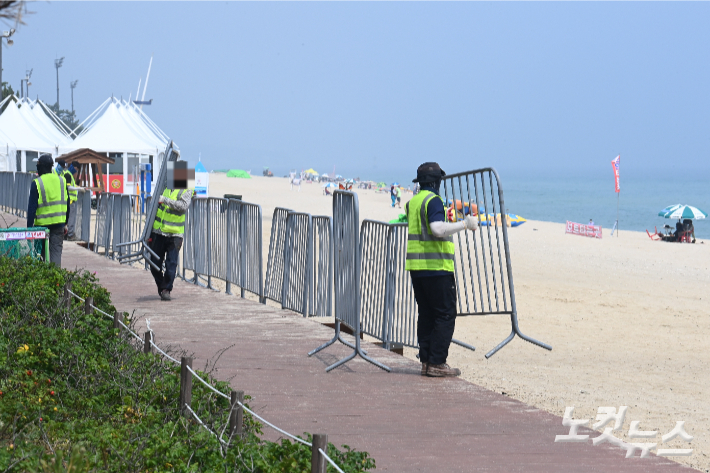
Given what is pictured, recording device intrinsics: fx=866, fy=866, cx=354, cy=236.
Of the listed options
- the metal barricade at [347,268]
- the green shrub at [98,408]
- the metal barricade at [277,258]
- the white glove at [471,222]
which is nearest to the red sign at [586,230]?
the metal barricade at [277,258]

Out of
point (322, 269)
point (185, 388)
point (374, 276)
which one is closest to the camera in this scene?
point (185, 388)

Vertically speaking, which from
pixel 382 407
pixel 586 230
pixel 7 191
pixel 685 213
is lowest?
pixel 586 230

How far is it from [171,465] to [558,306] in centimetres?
1404

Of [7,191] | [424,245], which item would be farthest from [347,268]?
[7,191]

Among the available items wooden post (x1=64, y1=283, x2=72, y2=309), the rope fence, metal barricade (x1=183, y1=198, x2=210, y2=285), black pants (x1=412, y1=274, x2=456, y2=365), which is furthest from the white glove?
metal barricade (x1=183, y1=198, x2=210, y2=285)

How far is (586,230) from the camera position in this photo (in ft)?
147

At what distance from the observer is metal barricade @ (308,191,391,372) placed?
741 centimetres

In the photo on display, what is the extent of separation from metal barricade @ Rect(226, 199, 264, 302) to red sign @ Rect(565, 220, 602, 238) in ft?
110

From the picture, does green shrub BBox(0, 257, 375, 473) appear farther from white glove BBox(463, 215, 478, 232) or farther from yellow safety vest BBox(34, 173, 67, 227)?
yellow safety vest BBox(34, 173, 67, 227)

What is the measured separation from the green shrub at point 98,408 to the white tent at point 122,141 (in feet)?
90.9

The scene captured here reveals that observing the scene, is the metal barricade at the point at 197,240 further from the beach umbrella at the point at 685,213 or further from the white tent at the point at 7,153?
the beach umbrella at the point at 685,213

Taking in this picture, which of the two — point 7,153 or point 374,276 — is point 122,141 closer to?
point 7,153

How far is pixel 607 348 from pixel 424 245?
6.54 meters

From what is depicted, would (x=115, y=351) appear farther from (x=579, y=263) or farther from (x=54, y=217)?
(x=579, y=263)
